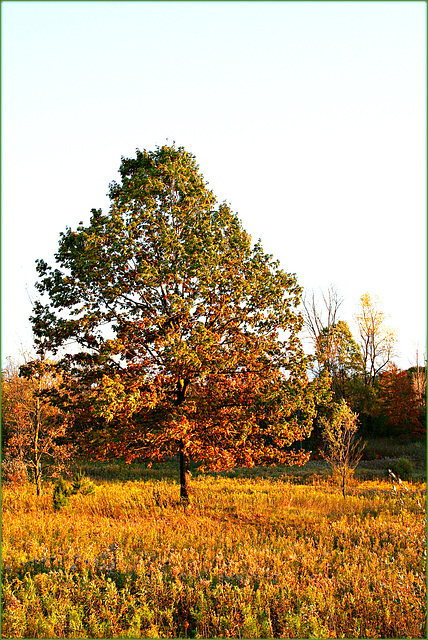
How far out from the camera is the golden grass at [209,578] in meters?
5.41

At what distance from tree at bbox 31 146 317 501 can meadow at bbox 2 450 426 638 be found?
7.07 feet

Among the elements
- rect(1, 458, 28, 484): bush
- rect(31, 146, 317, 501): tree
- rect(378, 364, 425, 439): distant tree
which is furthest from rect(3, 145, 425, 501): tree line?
rect(378, 364, 425, 439): distant tree

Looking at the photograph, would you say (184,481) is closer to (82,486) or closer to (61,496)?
(61,496)

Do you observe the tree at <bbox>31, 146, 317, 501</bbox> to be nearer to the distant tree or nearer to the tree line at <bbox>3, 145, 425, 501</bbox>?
the tree line at <bbox>3, 145, 425, 501</bbox>

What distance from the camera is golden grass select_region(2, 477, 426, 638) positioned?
5.41 meters

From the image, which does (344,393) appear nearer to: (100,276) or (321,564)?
(100,276)

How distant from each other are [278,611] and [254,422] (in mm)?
7379

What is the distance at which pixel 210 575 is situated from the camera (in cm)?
640

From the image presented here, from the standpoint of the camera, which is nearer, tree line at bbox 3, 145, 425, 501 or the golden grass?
the golden grass

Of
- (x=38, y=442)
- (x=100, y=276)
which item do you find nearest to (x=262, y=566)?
(x=100, y=276)

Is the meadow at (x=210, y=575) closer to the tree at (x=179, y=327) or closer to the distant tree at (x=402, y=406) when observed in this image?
the tree at (x=179, y=327)

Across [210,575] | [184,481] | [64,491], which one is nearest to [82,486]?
[64,491]

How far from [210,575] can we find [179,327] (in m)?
6.84

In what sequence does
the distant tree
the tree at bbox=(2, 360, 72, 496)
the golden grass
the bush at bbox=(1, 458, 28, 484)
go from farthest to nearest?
the distant tree
the bush at bbox=(1, 458, 28, 484)
the tree at bbox=(2, 360, 72, 496)
the golden grass
